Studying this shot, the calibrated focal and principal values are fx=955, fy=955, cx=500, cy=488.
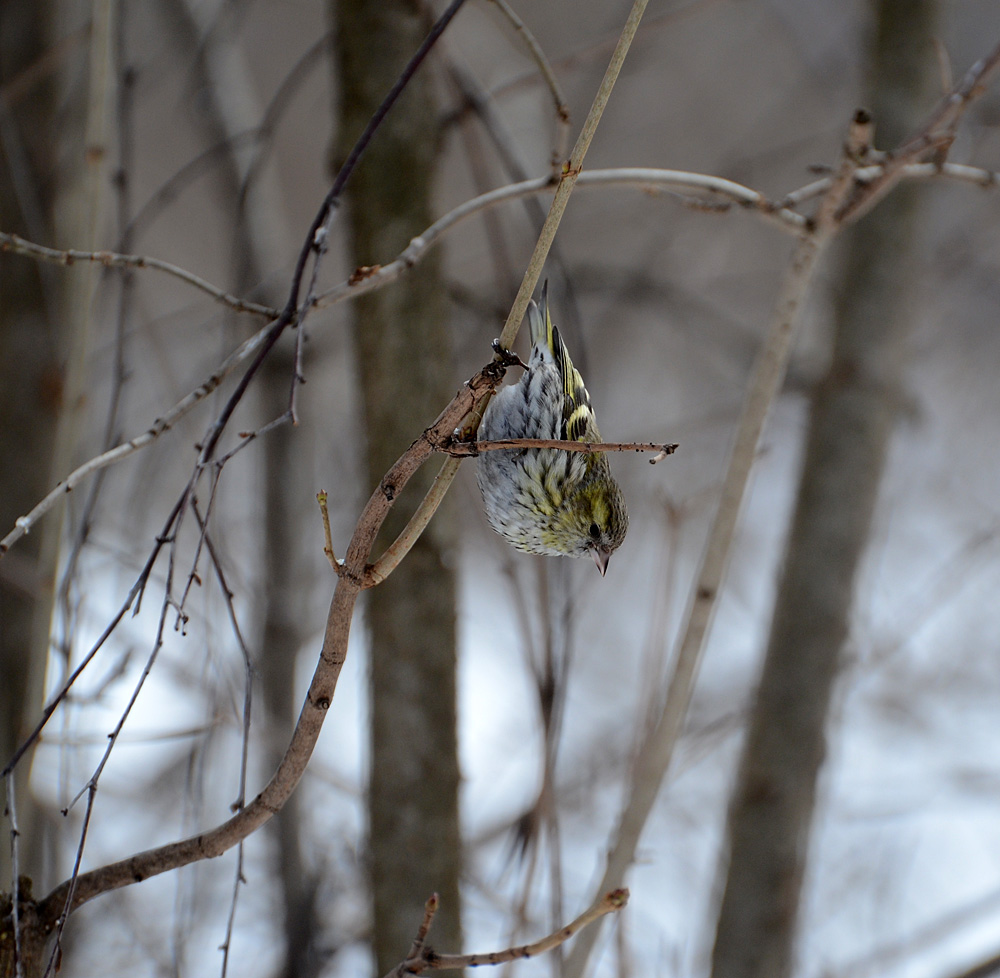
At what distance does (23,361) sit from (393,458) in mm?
1173

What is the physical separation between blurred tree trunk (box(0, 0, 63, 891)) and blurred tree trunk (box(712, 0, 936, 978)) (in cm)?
160

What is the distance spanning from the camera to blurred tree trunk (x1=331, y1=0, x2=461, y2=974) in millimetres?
1651

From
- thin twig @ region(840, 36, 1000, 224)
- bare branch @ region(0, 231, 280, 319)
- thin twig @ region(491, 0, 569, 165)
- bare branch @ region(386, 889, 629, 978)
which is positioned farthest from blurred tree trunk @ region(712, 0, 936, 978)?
bare branch @ region(0, 231, 280, 319)

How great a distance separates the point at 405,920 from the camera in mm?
1654

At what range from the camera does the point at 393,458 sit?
164cm

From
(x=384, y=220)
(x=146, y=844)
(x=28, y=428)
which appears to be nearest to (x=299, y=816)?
(x=146, y=844)

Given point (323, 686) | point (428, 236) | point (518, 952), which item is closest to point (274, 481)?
point (428, 236)

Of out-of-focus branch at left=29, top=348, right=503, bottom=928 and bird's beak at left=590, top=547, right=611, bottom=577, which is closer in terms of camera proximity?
out-of-focus branch at left=29, top=348, right=503, bottom=928

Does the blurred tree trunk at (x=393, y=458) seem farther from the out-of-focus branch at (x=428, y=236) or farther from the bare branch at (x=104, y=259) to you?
the bare branch at (x=104, y=259)

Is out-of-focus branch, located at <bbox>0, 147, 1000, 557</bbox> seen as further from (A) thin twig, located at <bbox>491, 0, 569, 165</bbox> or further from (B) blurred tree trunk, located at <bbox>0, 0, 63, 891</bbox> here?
(B) blurred tree trunk, located at <bbox>0, 0, 63, 891</bbox>

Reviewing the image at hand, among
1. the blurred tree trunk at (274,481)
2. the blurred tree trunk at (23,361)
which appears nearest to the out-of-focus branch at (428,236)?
the blurred tree trunk at (23,361)

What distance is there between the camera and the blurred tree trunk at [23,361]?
2203 millimetres

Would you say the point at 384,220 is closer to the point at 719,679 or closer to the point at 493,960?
the point at 493,960

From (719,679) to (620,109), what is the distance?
2726 mm
